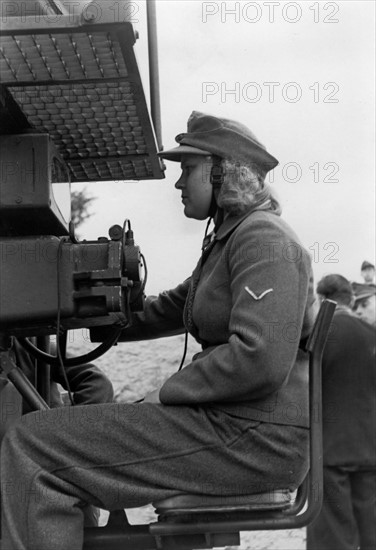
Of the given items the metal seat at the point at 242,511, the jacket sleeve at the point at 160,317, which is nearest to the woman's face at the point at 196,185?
the jacket sleeve at the point at 160,317

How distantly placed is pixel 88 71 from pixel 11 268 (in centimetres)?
53

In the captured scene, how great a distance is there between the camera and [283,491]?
2518 mm

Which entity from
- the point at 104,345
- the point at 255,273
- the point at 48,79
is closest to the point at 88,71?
the point at 48,79

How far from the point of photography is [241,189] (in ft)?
8.98

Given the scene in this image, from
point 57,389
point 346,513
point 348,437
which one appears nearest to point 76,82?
point 57,389

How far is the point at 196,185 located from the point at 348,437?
8.54 feet

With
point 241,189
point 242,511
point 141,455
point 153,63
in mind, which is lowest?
point 242,511

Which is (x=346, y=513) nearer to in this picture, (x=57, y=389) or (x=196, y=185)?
(x=57, y=389)

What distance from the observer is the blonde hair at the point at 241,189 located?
2.74 meters

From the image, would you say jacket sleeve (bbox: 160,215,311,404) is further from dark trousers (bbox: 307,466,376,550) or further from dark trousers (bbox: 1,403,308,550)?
dark trousers (bbox: 307,466,376,550)

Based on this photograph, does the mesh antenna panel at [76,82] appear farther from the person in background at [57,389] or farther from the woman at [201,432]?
the person in background at [57,389]

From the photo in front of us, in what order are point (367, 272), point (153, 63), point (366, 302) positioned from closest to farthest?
1. point (153, 63)
2. point (366, 302)
3. point (367, 272)

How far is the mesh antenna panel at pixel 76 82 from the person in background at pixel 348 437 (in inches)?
88.5

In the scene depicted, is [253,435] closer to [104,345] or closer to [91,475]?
[91,475]
